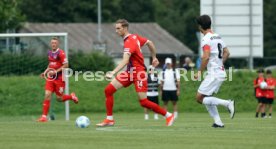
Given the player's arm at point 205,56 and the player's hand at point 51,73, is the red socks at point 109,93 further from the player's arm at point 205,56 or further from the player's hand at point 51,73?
the player's hand at point 51,73

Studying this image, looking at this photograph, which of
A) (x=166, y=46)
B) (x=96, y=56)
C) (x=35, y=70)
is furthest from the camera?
(x=166, y=46)

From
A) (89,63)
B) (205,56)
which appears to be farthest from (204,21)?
(89,63)

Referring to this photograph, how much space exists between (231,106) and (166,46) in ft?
221

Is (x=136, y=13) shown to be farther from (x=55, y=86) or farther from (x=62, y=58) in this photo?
(x=62, y=58)

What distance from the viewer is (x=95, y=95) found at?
126ft

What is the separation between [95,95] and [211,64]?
20.9 metres

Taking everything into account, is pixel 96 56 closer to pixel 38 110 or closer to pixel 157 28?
pixel 38 110

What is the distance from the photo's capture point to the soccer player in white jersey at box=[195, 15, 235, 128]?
57.1ft

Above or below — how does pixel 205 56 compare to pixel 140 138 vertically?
above

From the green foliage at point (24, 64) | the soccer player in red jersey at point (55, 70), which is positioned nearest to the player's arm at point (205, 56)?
the soccer player in red jersey at point (55, 70)

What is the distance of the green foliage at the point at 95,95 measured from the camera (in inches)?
1388

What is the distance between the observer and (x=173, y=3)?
105 metres

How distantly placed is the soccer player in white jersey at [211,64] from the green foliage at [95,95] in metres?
16.9

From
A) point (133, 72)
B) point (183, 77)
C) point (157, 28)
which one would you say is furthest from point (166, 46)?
point (133, 72)
